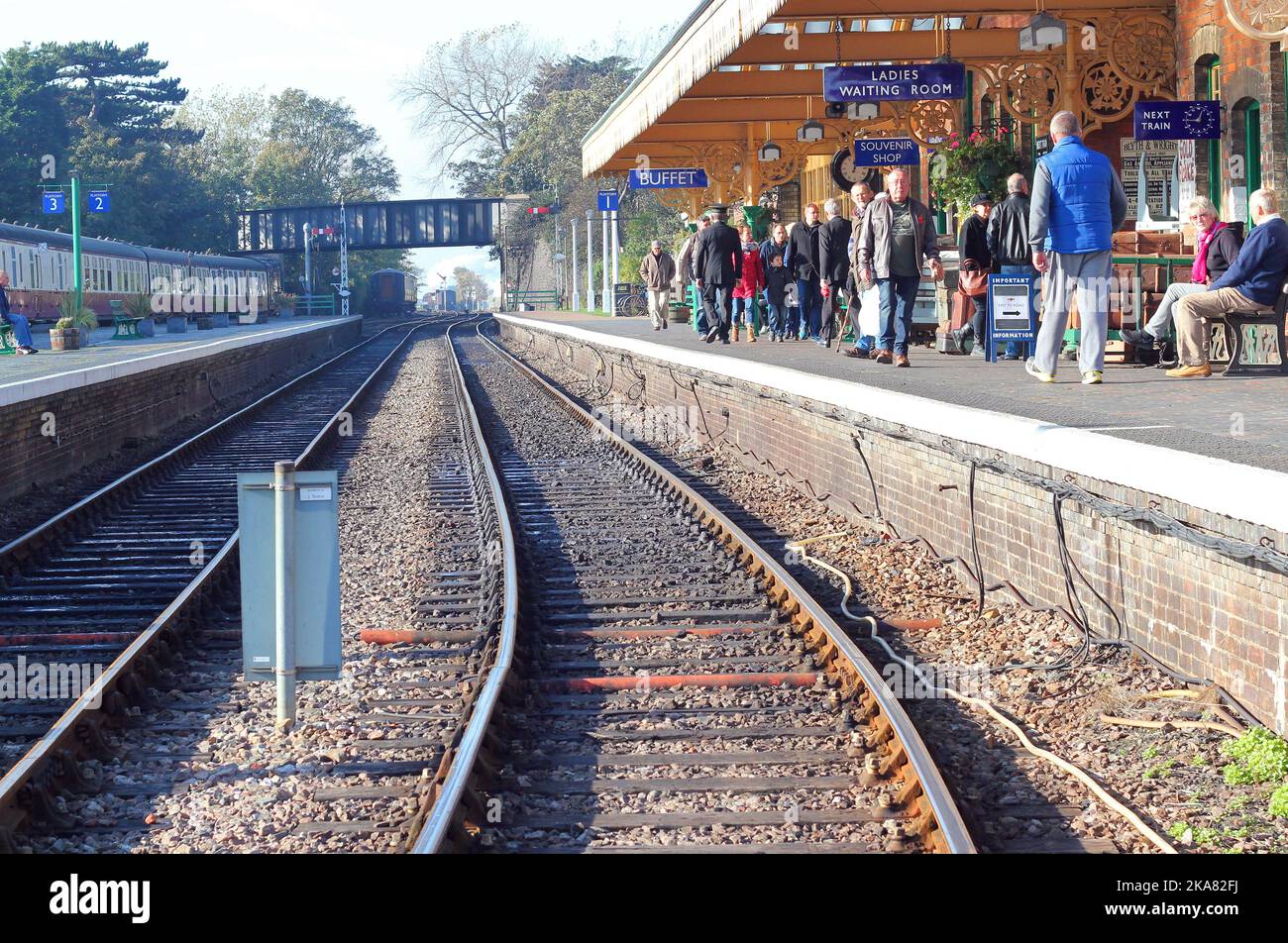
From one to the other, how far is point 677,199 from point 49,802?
30854mm

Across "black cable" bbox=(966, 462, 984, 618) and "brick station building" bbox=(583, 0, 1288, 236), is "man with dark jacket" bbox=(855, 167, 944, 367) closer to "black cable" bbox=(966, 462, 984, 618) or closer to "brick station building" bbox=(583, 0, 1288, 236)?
"brick station building" bbox=(583, 0, 1288, 236)

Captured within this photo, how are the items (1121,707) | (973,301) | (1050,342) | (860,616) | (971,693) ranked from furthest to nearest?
(973,301)
(1050,342)
(860,616)
(971,693)
(1121,707)

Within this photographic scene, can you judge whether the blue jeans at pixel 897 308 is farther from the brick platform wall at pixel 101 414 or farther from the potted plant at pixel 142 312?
the potted plant at pixel 142 312

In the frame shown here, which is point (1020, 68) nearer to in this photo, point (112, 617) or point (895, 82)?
point (895, 82)

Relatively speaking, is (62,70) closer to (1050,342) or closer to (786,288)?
(786,288)

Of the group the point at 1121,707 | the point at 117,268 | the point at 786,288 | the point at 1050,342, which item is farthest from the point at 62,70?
the point at 1121,707

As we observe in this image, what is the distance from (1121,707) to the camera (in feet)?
20.9

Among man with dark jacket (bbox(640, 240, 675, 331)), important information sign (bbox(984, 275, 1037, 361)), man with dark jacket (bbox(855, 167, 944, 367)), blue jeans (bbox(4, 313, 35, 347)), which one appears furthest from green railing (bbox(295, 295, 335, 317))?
important information sign (bbox(984, 275, 1037, 361))

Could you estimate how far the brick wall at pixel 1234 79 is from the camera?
14.2 m

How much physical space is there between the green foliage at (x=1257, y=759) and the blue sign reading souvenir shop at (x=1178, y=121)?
10.4 metres

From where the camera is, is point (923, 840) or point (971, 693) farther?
point (971, 693)

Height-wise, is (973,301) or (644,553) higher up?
(973,301)

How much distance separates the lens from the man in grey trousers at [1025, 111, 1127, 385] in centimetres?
1048

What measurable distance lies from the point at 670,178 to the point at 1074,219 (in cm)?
1966
